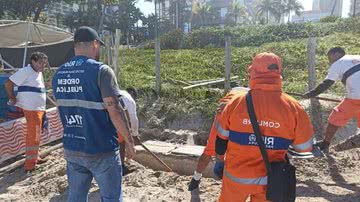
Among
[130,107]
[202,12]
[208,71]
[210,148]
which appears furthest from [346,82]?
[202,12]

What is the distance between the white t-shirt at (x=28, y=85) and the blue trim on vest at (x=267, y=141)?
3.90 m

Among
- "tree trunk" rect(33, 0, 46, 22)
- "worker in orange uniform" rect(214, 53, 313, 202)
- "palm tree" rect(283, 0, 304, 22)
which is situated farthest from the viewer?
"palm tree" rect(283, 0, 304, 22)

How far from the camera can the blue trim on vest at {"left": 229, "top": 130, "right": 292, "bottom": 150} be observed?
2.47m

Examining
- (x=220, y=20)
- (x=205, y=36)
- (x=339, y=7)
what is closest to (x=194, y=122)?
(x=205, y=36)

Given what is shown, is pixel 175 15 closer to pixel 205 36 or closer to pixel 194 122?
pixel 205 36

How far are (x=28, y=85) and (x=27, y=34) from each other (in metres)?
4.60

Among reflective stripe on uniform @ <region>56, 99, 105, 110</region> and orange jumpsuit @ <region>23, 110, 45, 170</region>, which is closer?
reflective stripe on uniform @ <region>56, 99, 105, 110</region>

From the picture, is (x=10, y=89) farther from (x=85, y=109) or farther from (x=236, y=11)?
(x=236, y=11)

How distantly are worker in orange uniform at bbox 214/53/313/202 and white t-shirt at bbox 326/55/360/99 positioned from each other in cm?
283

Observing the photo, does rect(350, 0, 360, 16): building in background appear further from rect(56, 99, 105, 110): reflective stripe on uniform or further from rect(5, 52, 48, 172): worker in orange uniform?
rect(56, 99, 105, 110): reflective stripe on uniform

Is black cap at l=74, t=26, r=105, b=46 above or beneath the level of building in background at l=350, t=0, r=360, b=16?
beneath

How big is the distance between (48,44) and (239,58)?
6.10 meters

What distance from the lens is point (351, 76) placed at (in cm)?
494

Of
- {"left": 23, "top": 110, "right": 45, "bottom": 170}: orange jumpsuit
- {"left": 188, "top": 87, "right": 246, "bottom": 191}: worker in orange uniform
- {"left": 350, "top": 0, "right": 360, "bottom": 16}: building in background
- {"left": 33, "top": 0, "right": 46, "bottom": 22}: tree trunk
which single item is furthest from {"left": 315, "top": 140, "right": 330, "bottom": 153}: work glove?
{"left": 33, "top": 0, "right": 46, "bottom": 22}: tree trunk
